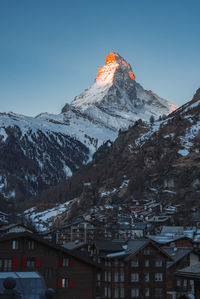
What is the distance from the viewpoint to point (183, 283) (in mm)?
74625

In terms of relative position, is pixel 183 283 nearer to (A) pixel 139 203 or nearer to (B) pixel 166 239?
(B) pixel 166 239

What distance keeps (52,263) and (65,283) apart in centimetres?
275

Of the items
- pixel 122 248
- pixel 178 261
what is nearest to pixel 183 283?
pixel 178 261

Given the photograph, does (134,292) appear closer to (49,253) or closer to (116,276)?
(116,276)

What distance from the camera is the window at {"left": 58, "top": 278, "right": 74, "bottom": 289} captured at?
48062 mm

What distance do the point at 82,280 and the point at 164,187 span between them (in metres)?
144

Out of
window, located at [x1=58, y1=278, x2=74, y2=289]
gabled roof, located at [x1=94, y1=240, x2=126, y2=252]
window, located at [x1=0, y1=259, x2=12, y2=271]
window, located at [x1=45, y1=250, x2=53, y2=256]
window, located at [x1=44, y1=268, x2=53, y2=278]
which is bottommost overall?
window, located at [x1=58, y1=278, x2=74, y2=289]

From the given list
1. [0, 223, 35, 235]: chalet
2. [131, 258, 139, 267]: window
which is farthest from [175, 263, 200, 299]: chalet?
[0, 223, 35, 235]: chalet

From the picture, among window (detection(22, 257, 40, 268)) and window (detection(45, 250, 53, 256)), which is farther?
window (detection(45, 250, 53, 256))

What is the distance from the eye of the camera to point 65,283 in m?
48.6

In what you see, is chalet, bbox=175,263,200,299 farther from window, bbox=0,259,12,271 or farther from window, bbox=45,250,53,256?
window, bbox=0,259,12,271

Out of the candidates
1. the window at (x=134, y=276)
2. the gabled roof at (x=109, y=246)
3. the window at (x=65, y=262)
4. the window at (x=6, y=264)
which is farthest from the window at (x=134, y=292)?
the window at (x=6, y=264)

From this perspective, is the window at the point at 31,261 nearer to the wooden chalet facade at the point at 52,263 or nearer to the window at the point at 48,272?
the wooden chalet facade at the point at 52,263

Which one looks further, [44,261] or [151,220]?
[151,220]
